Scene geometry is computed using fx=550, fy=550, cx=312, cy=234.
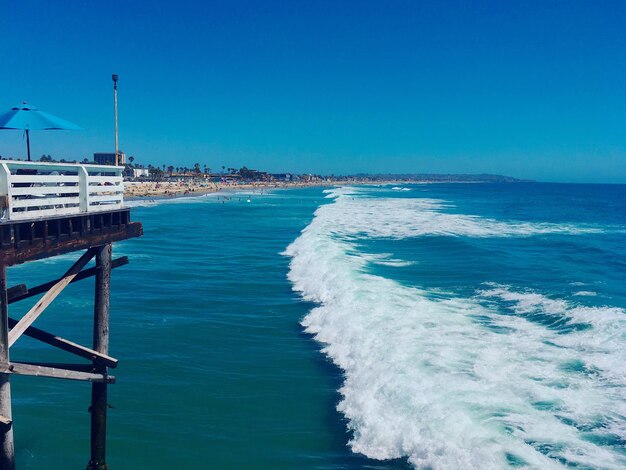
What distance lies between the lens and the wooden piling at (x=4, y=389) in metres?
6.20

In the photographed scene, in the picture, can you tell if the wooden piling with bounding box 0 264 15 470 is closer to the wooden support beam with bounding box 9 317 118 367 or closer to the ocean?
the wooden support beam with bounding box 9 317 118 367

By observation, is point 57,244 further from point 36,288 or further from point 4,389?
point 36,288

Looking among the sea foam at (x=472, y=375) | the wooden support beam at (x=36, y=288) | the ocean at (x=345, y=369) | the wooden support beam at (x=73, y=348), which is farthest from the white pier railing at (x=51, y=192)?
the sea foam at (x=472, y=375)

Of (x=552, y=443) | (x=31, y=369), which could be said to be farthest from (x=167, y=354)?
(x=552, y=443)

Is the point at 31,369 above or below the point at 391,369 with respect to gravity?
above

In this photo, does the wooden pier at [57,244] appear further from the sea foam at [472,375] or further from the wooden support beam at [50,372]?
the sea foam at [472,375]

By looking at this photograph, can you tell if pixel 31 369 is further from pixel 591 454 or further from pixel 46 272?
pixel 46 272

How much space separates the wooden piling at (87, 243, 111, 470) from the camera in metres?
8.33

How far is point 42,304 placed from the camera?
291 inches

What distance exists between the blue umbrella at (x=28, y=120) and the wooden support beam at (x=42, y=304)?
7.12ft

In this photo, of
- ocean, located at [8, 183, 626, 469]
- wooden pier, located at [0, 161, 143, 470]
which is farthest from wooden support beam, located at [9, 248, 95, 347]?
ocean, located at [8, 183, 626, 469]

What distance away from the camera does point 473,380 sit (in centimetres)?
1109

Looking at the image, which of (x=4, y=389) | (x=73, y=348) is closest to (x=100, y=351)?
(x=73, y=348)

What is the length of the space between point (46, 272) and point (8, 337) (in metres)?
18.2
